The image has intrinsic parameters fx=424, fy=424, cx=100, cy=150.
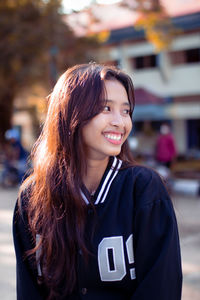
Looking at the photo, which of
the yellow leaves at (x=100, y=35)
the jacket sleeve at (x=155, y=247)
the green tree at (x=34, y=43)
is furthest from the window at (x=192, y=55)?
the jacket sleeve at (x=155, y=247)

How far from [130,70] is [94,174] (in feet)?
51.0

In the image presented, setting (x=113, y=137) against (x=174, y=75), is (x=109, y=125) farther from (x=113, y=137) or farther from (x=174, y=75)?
(x=174, y=75)

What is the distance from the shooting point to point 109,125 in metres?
1.67

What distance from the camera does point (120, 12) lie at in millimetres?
17250

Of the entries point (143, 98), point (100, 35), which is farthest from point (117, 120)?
point (143, 98)

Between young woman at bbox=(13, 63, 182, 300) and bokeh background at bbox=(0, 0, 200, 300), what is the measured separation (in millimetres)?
772

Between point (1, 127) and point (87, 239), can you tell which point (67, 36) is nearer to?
point (1, 127)

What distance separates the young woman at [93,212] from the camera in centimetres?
157

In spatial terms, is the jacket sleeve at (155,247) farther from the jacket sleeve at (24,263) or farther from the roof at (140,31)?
the roof at (140,31)

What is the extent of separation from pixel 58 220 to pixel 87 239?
0.52 feet

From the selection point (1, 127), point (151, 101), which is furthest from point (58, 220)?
point (1, 127)

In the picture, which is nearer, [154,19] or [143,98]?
[154,19]

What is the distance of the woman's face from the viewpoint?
5.43 ft

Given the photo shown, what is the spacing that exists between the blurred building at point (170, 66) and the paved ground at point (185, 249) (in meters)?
6.55
